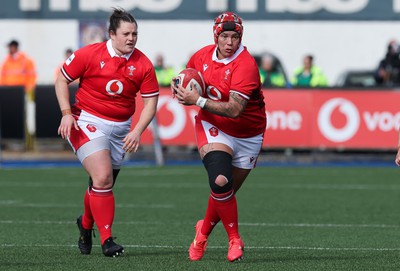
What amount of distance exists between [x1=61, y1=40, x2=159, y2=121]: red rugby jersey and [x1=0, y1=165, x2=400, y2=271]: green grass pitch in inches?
47.0

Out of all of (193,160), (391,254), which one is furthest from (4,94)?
(391,254)

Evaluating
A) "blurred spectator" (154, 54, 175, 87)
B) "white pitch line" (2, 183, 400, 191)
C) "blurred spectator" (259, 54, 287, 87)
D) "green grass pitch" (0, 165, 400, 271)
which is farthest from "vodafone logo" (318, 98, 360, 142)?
"blurred spectator" (154, 54, 175, 87)

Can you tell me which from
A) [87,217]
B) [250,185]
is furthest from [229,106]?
[250,185]

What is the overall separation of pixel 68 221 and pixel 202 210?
1895 mm

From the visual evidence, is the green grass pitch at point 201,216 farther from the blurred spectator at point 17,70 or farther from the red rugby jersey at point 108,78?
the blurred spectator at point 17,70

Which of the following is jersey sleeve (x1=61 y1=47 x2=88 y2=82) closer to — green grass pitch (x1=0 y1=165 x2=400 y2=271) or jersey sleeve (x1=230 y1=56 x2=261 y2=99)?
jersey sleeve (x1=230 y1=56 x2=261 y2=99)

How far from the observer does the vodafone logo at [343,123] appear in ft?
69.3

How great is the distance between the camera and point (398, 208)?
1462 cm

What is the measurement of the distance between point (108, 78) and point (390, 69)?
16.1 m

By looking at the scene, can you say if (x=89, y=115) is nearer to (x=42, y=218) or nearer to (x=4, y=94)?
(x=42, y=218)

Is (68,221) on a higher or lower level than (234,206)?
lower

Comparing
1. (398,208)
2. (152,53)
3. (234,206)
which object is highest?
(234,206)

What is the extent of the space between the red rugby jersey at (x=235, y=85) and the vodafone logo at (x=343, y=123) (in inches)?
452

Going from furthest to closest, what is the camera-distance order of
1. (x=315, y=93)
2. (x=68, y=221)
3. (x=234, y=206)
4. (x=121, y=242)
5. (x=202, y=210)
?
1. (x=315, y=93)
2. (x=202, y=210)
3. (x=68, y=221)
4. (x=121, y=242)
5. (x=234, y=206)
